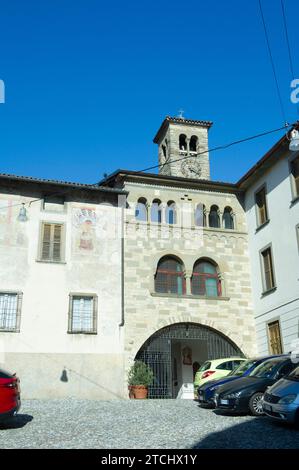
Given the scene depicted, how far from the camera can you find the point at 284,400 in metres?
11.4

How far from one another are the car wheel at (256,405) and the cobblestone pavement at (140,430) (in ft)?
0.94

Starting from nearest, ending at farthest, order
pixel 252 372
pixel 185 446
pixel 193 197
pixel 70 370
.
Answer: pixel 185 446
pixel 252 372
pixel 70 370
pixel 193 197

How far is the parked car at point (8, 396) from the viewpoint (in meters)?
11.3

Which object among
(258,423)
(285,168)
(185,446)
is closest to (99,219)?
(285,168)

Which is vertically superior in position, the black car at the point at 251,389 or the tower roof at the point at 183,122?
the tower roof at the point at 183,122

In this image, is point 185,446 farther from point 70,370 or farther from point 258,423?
point 70,370

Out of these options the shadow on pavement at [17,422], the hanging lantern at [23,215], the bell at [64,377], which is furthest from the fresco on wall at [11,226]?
the shadow on pavement at [17,422]

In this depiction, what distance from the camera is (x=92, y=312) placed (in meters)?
22.1

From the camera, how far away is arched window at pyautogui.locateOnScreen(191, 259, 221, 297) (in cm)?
2431

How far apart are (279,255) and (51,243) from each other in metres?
9.61

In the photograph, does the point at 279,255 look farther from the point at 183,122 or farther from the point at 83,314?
the point at 183,122

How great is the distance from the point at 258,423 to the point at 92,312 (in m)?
11.1

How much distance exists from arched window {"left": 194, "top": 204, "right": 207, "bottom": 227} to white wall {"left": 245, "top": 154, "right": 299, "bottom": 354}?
2262 millimetres

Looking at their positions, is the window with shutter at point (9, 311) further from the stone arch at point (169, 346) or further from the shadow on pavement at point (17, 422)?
the shadow on pavement at point (17, 422)
